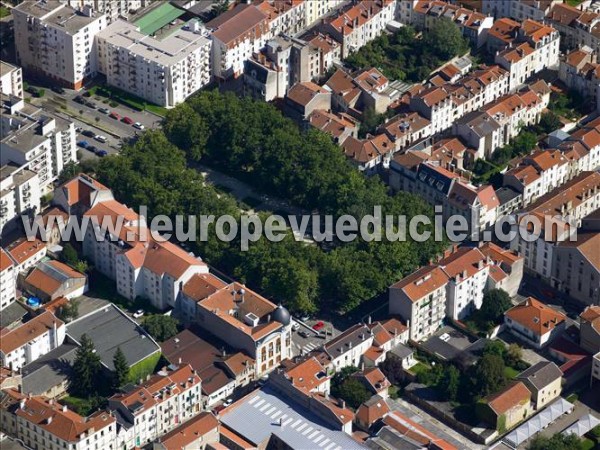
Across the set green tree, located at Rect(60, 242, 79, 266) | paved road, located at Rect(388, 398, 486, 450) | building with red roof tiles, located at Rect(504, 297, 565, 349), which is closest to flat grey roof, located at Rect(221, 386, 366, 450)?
paved road, located at Rect(388, 398, 486, 450)

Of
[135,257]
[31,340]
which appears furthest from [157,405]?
[135,257]

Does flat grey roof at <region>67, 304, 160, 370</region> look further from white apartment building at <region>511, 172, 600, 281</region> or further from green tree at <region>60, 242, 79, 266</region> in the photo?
white apartment building at <region>511, 172, 600, 281</region>

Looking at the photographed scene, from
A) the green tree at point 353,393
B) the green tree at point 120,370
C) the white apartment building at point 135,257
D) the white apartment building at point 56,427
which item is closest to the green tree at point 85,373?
the green tree at point 120,370

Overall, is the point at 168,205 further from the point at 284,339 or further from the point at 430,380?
the point at 430,380

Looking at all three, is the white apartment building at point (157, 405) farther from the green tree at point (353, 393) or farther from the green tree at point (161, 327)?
the green tree at point (353, 393)

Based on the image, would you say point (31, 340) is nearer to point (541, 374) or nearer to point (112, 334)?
point (112, 334)

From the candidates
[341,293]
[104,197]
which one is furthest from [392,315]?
[104,197]
